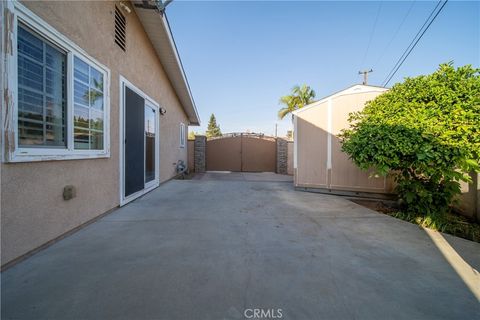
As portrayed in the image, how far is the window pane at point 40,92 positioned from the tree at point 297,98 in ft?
57.9

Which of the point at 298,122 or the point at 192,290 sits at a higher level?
the point at 298,122

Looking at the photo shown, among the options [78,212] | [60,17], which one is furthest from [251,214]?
[60,17]

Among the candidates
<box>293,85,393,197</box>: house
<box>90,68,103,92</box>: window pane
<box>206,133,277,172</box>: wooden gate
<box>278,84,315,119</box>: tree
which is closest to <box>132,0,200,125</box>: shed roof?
<box>90,68,103,92</box>: window pane

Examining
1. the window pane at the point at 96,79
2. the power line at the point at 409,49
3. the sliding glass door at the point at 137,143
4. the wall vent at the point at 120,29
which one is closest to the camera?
the window pane at the point at 96,79

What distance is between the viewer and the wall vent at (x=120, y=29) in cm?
393

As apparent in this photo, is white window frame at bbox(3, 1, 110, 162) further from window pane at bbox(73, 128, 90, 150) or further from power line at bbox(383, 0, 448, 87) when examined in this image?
power line at bbox(383, 0, 448, 87)

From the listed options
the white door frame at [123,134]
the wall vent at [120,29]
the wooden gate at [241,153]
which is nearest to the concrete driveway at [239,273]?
the white door frame at [123,134]

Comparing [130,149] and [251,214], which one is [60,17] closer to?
[130,149]

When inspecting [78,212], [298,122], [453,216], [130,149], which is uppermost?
[298,122]

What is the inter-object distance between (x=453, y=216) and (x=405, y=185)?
4.49ft

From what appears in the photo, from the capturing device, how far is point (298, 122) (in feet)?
21.1

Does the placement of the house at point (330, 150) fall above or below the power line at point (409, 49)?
below

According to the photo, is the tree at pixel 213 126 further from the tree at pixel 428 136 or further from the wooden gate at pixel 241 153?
the tree at pixel 428 136

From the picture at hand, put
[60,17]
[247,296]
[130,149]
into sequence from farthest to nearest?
[130,149] < [60,17] < [247,296]
